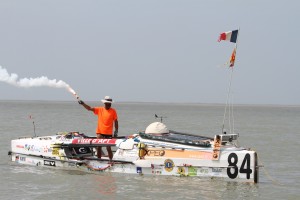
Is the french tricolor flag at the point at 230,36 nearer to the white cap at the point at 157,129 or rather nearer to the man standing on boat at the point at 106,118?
the white cap at the point at 157,129

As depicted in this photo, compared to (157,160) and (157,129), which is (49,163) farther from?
(157,160)

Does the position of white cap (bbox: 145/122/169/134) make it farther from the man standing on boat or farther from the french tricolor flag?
the french tricolor flag

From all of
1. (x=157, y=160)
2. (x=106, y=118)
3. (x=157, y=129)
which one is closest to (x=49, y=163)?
(x=106, y=118)

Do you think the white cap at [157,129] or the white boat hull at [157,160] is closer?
the white boat hull at [157,160]

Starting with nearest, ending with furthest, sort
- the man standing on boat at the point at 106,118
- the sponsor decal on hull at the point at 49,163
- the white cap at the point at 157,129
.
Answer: the white cap at the point at 157,129 → the man standing on boat at the point at 106,118 → the sponsor decal on hull at the point at 49,163

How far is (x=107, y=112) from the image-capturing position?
15430 millimetres

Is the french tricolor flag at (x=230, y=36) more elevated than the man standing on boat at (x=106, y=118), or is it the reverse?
the french tricolor flag at (x=230, y=36)

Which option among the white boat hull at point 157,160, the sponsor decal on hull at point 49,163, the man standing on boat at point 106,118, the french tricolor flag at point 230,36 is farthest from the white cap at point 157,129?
the sponsor decal on hull at point 49,163

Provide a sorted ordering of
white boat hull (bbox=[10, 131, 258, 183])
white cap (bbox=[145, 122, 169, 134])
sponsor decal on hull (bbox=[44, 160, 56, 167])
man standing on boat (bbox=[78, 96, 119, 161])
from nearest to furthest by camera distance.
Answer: white boat hull (bbox=[10, 131, 258, 183])
white cap (bbox=[145, 122, 169, 134])
man standing on boat (bbox=[78, 96, 119, 161])
sponsor decal on hull (bbox=[44, 160, 56, 167])

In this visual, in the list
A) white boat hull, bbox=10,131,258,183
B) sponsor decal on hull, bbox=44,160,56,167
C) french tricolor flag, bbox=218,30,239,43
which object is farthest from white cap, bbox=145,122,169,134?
sponsor decal on hull, bbox=44,160,56,167

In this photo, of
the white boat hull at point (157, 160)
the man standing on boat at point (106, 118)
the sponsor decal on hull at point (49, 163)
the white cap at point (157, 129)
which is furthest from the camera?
the sponsor decal on hull at point (49, 163)

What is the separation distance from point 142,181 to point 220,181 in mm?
2324

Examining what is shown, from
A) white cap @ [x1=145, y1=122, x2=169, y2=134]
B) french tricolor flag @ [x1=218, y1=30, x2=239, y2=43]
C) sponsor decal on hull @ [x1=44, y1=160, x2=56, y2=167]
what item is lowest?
sponsor decal on hull @ [x1=44, y1=160, x2=56, y2=167]

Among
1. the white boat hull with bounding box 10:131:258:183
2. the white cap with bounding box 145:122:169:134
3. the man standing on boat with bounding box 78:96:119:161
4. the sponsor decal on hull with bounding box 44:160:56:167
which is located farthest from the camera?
the sponsor decal on hull with bounding box 44:160:56:167
